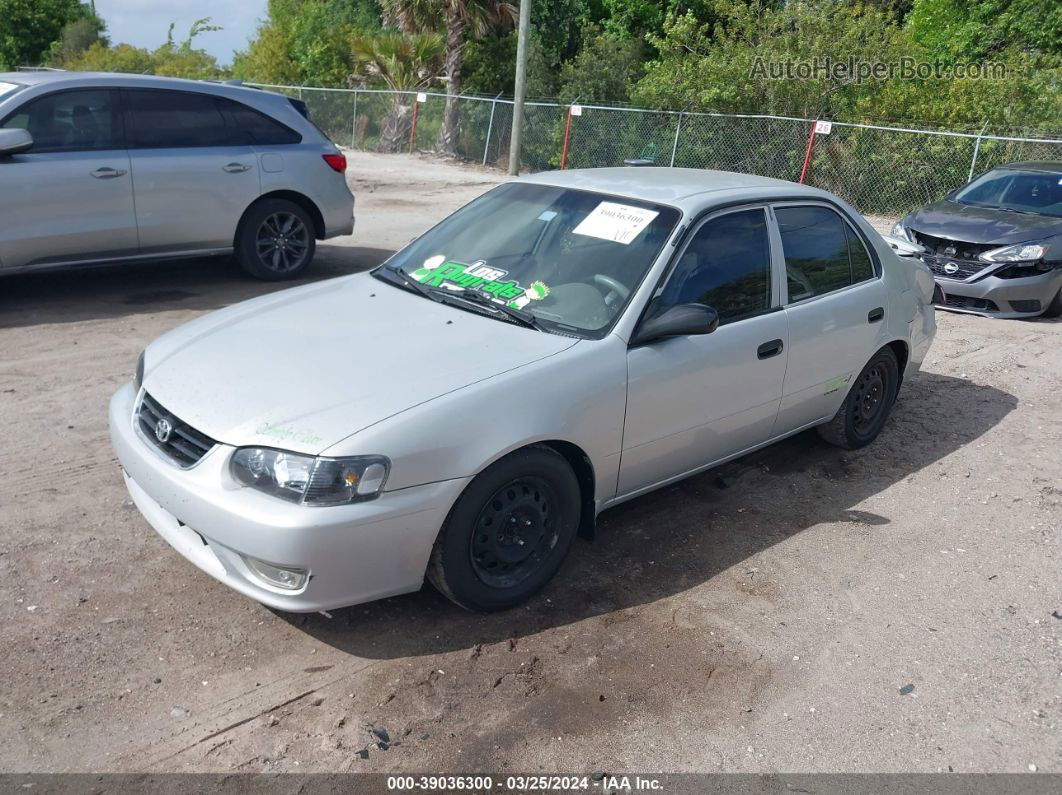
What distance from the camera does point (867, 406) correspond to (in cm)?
578

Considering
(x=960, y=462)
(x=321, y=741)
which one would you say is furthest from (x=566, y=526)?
(x=960, y=462)

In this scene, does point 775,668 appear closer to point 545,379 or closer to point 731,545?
point 731,545

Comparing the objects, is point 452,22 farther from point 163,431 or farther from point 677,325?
point 163,431

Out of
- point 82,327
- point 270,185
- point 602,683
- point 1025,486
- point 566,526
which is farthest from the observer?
point 270,185

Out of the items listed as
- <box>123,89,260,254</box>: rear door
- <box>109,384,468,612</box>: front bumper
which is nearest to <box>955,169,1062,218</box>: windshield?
<box>123,89,260,254</box>: rear door

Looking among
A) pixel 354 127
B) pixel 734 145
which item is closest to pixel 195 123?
pixel 734 145

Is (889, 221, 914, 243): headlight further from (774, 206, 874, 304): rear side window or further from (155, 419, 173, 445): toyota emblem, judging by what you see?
(155, 419, 173, 445): toyota emblem

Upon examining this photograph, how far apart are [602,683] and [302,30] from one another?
36183mm

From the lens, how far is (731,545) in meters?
4.62

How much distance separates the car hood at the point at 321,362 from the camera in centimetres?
342

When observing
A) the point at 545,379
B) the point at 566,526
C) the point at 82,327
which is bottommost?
the point at 82,327

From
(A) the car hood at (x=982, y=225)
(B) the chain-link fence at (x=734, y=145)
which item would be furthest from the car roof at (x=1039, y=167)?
(B) the chain-link fence at (x=734, y=145)

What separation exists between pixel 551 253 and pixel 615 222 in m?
0.34

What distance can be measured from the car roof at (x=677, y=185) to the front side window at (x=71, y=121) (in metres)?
4.33
